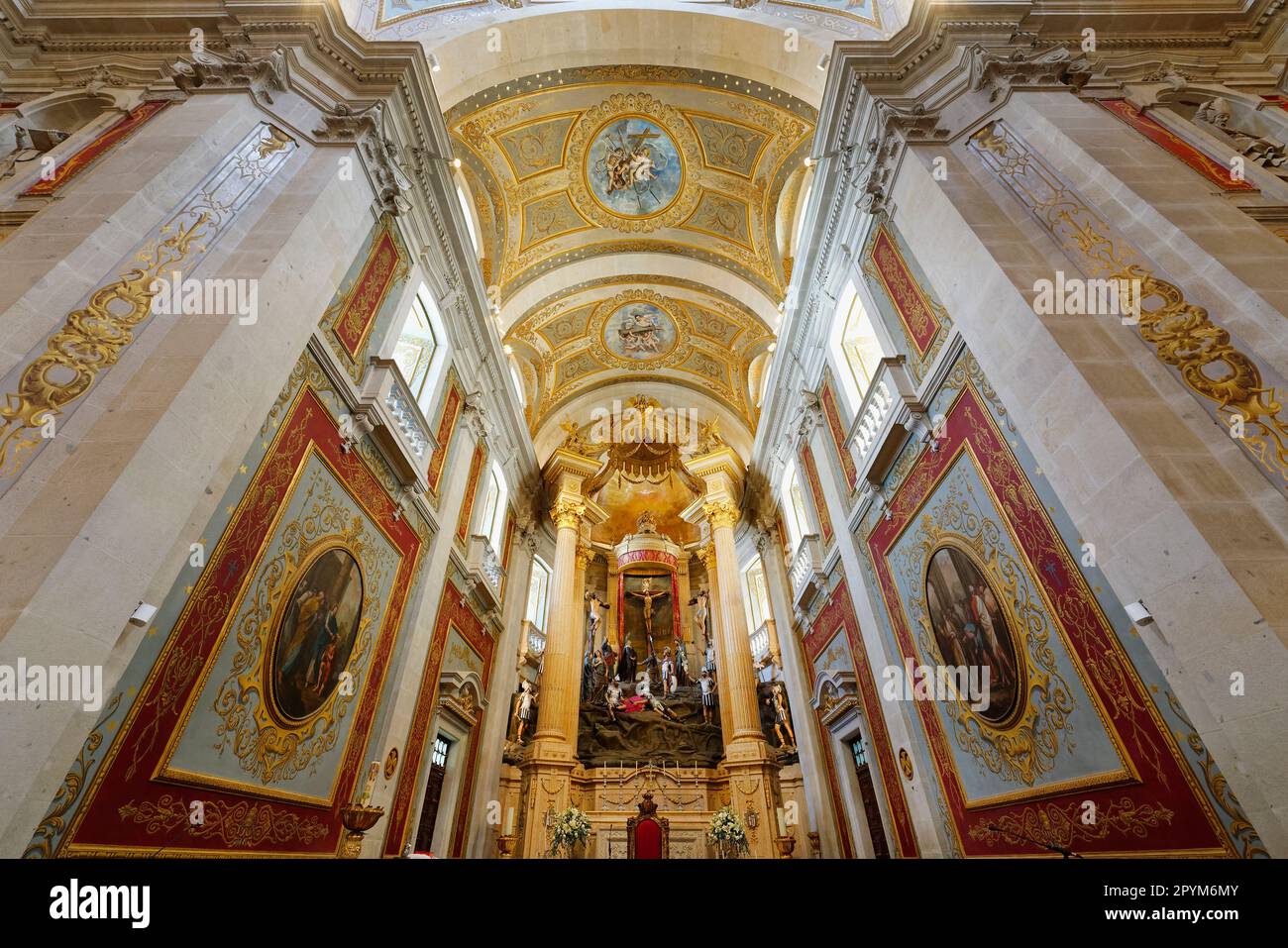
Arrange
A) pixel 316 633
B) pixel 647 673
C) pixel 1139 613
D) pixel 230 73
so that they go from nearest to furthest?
pixel 1139 613 < pixel 316 633 < pixel 230 73 < pixel 647 673

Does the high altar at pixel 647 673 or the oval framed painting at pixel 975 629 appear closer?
the oval framed painting at pixel 975 629

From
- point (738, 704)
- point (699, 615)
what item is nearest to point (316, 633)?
point (738, 704)

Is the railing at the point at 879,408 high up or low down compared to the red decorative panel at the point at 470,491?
down

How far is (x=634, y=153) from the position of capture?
10.2 m

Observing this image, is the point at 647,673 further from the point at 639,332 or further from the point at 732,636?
the point at 639,332

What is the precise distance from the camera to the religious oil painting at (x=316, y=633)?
189 inches

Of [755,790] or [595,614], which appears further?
[595,614]

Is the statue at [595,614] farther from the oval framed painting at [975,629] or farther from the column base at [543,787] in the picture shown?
the oval framed painting at [975,629]

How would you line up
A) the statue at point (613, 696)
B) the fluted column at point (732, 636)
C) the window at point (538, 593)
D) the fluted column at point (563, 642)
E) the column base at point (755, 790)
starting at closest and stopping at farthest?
the column base at point (755, 790) < the fluted column at point (563, 642) < the fluted column at point (732, 636) < the statue at point (613, 696) < the window at point (538, 593)

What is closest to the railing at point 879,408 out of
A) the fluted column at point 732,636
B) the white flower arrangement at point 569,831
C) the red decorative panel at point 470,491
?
the red decorative panel at point 470,491

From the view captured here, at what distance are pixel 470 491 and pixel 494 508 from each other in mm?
1954

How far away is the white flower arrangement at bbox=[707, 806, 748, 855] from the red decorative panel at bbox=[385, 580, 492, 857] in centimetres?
422

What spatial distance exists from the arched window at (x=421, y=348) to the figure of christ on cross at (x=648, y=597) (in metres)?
11.1

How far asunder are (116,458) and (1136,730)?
21.2 ft
